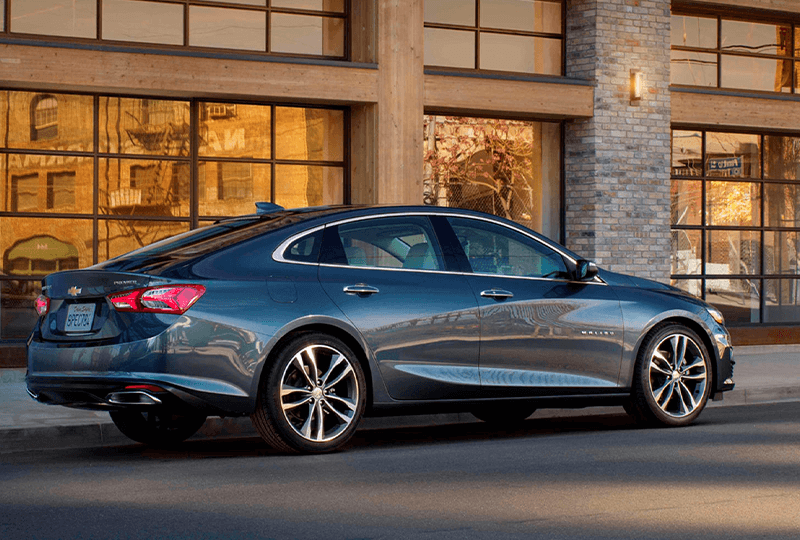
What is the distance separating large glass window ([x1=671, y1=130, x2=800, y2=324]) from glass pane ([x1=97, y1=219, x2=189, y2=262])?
269 inches

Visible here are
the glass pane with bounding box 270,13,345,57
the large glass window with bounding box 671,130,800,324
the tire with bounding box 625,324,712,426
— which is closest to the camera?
the tire with bounding box 625,324,712,426

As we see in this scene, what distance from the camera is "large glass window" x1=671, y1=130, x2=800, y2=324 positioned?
16531mm

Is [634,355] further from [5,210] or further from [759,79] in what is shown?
[759,79]

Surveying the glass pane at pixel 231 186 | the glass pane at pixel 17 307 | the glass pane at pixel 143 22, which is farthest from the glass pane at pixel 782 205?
the glass pane at pixel 17 307

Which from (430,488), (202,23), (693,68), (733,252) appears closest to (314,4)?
(202,23)

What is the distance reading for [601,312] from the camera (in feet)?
28.2

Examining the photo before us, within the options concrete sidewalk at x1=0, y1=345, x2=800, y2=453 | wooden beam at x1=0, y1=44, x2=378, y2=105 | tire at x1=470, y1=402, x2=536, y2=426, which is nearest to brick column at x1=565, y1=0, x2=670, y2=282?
concrete sidewalk at x1=0, y1=345, x2=800, y2=453

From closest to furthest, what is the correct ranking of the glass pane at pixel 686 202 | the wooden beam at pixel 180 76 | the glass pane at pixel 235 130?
the wooden beam at pixel 180 76 < the glass pane at pixel 235 130 < the glass pane at pixel 686 202

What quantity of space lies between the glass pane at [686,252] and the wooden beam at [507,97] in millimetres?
2293

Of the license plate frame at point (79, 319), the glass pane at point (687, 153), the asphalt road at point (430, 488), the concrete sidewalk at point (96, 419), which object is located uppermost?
the glass pane at point (687, 153)

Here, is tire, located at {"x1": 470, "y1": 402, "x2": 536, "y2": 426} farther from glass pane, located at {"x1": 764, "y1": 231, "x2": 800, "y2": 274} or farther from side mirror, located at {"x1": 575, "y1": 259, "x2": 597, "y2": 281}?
glass pane, located at {"x1": 764, "y1": 231, "x2": 800, "y2": 274}

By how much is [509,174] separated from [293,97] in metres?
3.17

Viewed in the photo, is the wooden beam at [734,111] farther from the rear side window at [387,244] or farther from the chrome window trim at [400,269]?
the rear side window at [387,244]

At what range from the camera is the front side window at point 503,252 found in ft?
27.2
